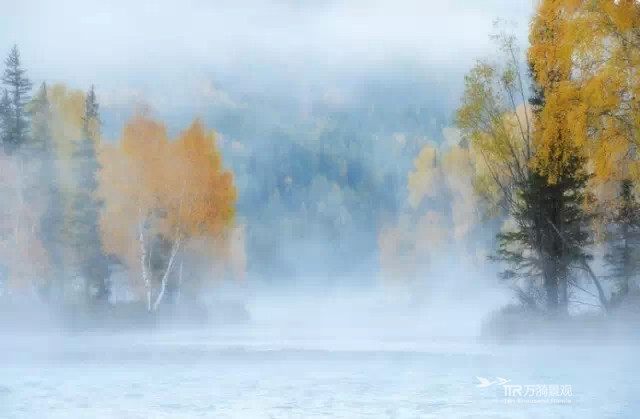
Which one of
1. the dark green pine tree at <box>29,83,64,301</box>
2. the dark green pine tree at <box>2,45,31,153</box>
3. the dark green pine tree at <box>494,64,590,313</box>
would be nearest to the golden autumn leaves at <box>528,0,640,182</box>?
the dark green pine tree at <box>494,64,590,313</box>

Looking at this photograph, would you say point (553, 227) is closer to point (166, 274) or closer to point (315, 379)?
point (315, 379)

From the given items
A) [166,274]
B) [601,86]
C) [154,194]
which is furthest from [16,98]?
[601,86]

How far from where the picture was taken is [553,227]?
30.6 meters

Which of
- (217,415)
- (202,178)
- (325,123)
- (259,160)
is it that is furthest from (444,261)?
(325,123)

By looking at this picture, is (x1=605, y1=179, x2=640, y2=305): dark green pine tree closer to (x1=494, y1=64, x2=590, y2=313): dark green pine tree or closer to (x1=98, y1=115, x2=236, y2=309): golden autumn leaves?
(x1=494, y1=64, x2=590, y2=313): dark green pine tree

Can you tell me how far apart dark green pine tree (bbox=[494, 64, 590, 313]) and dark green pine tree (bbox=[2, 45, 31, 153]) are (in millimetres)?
27023

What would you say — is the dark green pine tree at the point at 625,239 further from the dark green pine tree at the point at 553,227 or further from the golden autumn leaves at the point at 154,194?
the golden autumn leaves at the point at 154,194

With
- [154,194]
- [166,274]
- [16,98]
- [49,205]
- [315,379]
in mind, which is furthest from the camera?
[16,98]

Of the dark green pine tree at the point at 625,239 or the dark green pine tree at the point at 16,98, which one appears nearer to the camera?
the dark green pine tree at the point at 625,239

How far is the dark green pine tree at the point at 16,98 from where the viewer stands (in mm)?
47094

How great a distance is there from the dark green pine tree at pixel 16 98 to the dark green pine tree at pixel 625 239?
2950 cm

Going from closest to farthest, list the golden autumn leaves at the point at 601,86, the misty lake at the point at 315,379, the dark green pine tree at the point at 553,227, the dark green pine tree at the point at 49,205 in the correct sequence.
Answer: the misty lake at the point at 315,379, the golden autumn leaves at the point at 601,86, the dark green pine tree at the point at 553,227, the dark green pine tree at the point at 49,205

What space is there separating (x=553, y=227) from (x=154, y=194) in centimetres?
2139

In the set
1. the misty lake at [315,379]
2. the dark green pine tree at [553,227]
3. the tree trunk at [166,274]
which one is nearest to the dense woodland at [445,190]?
the dark green pine tree at [553,227]
